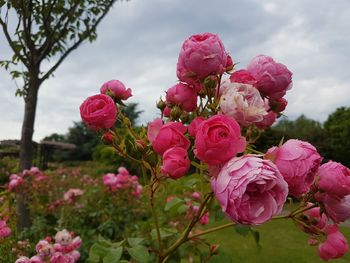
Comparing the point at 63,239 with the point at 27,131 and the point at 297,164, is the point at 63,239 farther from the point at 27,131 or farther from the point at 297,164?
the point at 27,131

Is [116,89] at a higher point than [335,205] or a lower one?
higher

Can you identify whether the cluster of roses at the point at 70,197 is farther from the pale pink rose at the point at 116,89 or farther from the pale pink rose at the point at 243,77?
the pale pink rose at the point at 243,77

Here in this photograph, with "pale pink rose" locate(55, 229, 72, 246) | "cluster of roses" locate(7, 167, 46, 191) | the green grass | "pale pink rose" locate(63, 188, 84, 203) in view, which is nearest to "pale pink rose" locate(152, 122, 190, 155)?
"pale pink rose" locate(55, 229, 72, 246)

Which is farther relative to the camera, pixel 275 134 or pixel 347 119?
pixel 347 119

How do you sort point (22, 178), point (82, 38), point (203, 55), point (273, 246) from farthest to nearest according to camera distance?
point (273, 246)
point (82, 38)
point (22, 178)
point (203, 55)

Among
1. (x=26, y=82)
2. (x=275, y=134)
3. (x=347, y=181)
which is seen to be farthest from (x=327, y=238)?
(x=275, y=134)

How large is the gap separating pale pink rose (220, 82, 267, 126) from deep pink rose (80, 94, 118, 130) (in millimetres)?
315

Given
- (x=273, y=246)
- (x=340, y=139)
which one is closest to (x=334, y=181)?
(x=273, y=246)

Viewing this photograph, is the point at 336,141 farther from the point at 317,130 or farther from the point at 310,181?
the point at 310,181

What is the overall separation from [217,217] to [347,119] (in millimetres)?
24237

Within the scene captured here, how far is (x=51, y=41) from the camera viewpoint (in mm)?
4242

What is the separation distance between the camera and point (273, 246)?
5871mm

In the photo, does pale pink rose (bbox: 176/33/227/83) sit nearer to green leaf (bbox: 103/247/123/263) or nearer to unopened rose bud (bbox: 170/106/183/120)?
unopened rose bud (bbox: 170/106/183/120)

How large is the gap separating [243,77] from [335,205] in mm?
420
